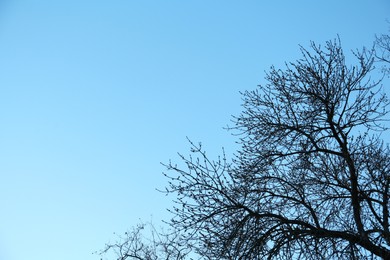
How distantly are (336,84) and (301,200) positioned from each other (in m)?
2.42

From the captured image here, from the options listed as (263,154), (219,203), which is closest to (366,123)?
(263,154)

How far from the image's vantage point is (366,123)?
7.72 metres

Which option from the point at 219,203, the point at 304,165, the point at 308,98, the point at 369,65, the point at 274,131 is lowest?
the point at 219,203

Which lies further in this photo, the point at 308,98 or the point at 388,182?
the point at 308,98

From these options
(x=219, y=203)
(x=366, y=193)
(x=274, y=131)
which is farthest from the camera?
(x=274, y=131)

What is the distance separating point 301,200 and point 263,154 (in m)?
1.08

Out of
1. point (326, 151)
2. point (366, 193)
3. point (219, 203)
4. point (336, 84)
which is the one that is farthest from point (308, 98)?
point (219, 203)

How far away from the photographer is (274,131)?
7688 millimetres

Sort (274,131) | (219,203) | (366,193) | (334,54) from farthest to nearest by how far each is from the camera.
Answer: (334,54), (274,131), (366,193), (219,203)

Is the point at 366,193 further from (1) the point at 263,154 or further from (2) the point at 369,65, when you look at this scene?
(2) the point at 369,65

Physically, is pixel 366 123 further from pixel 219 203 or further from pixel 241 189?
pixel 219 203

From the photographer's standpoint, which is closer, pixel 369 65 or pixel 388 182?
pixel 388 182

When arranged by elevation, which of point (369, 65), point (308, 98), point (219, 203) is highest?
point (369, 65)

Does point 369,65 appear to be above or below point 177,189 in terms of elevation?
above
